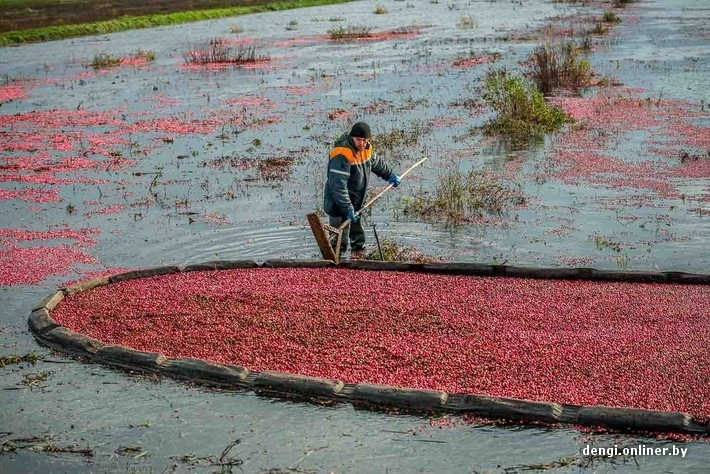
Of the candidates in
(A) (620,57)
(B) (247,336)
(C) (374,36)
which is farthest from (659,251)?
(C) (374,36)

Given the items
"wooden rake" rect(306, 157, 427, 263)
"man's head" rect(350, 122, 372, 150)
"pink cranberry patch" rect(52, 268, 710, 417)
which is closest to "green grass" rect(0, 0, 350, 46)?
"man's head" rect(350, 122, 372, 150)

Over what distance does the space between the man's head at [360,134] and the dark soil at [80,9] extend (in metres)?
35.0

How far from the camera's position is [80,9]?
168ft

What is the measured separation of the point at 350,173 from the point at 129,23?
1475 inches

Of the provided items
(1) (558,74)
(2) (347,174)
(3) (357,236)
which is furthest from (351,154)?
(1) (558,74)

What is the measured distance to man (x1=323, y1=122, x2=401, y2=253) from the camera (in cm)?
1215

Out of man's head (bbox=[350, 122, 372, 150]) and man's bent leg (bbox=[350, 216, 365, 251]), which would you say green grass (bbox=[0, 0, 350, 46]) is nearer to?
man's bent leg (bbox=[350, 216, 365, 251])

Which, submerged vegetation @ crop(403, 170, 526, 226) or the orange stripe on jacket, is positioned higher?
the orange stripe on jacket

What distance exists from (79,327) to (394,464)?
418 centimetres

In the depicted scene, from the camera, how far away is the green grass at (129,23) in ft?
137

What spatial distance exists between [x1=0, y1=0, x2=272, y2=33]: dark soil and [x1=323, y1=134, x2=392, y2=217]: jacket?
114 ft

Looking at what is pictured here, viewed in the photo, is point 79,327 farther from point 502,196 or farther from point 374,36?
point 374,36

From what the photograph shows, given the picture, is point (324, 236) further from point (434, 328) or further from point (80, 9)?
point (80, 9)

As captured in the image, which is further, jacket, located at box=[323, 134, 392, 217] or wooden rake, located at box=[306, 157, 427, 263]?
jacket, located at box=[323, 134, 392, 217]
